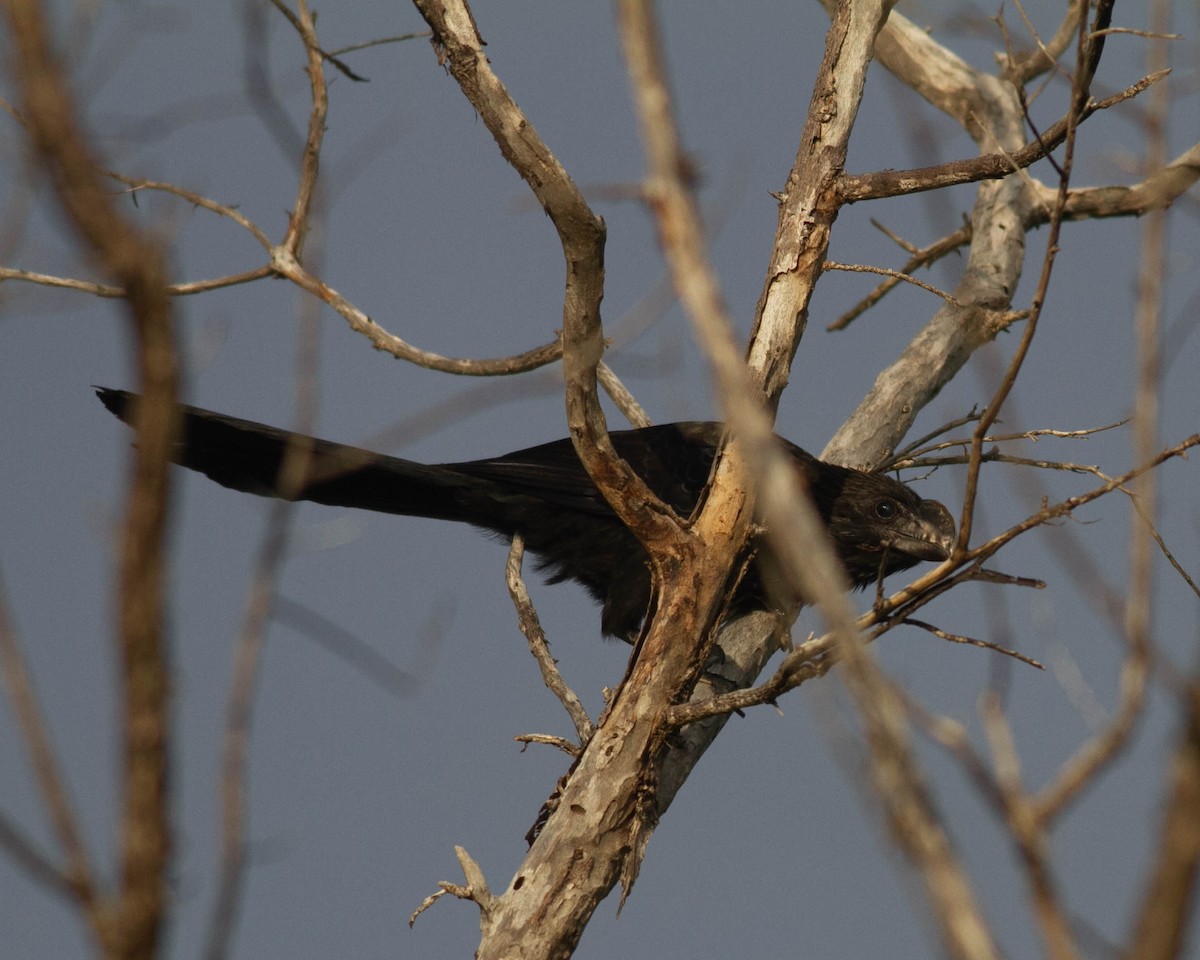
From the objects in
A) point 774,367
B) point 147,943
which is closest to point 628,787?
point 774,367

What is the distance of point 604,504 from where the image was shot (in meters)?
4.91

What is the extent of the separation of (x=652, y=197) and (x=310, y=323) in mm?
598

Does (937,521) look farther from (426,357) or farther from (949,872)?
(949,872)

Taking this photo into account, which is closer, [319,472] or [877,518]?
[319,472]

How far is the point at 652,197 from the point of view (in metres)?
1.21

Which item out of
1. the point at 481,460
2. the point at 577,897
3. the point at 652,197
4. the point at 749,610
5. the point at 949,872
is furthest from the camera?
the point at 481,460

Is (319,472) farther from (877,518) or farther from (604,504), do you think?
(877,518)

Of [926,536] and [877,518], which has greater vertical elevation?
[877,518]

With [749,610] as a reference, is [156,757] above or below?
below

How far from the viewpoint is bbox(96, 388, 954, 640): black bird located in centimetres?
481

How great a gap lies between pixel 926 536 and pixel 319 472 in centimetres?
241

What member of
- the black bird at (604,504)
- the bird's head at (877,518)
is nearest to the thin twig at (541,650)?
the black bird at (604,504)

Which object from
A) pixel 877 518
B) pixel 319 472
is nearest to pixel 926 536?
pixel 877 518

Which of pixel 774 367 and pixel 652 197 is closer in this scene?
pixel 652 197
